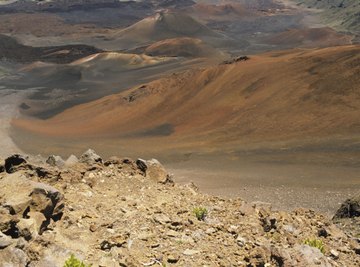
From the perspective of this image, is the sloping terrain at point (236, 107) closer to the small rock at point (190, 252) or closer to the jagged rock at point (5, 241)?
the small rock at point (190, 252)

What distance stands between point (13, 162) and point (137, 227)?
4.15 m

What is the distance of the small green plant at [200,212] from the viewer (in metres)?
9.82

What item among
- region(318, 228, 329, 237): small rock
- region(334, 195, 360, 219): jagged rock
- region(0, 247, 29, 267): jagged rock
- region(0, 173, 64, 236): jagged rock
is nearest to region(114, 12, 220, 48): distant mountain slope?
region(334, 195, 360, 219): jagged rock

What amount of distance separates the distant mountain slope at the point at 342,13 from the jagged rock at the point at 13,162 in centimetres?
12032

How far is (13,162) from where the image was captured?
11.1m

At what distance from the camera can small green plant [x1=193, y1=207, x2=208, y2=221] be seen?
9.82 m

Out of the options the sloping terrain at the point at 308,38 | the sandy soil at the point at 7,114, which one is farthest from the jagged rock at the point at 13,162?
the sloping terrain at the point at 308,38

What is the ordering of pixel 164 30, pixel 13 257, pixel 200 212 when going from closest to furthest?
1. pixel 13 257
2. pixel 200 212
3. pixel 164 30

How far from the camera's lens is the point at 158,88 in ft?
164

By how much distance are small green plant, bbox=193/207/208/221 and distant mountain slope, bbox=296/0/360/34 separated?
120m

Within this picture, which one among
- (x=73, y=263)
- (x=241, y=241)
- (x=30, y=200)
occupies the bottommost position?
(x=241, y=241)

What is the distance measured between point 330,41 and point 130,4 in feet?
336

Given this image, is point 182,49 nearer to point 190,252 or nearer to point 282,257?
point 190,252

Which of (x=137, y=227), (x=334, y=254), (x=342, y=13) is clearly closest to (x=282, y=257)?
(x=334, y=254)
